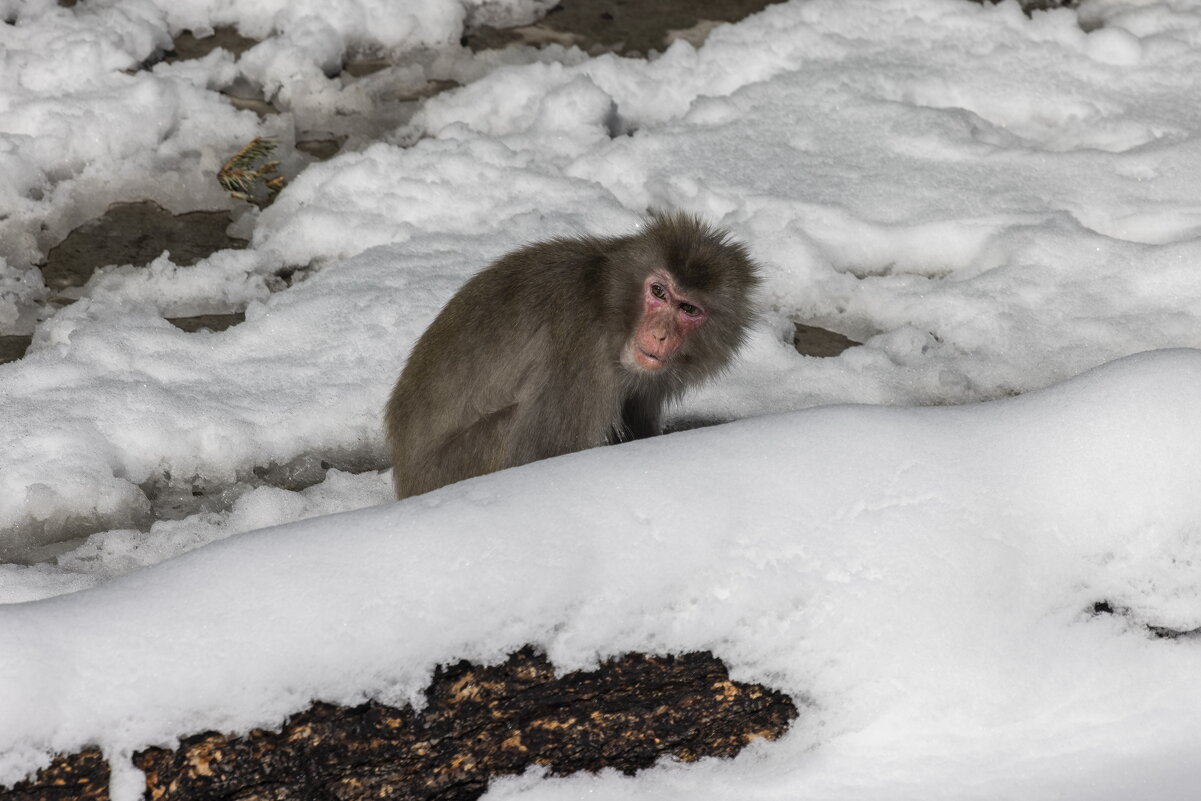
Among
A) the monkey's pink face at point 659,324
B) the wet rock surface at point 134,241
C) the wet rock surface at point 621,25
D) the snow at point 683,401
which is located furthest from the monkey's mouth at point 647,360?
the wet rock surface at point 621,25

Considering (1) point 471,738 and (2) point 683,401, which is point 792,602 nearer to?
(1) point 471,738

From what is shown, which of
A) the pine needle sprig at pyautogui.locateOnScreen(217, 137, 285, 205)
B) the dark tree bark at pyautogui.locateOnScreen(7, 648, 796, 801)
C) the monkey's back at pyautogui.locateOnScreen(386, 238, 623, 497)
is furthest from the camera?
the pine needle sprig at pyautogui.locateOnScreen(217, 137, 285, 205)

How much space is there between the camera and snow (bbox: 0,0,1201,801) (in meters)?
2.30

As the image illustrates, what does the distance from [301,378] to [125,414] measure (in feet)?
1.74

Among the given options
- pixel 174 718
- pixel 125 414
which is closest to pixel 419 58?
pixel 125 414

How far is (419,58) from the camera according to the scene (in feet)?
18.8

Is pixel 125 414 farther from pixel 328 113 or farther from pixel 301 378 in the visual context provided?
pixel 328 113

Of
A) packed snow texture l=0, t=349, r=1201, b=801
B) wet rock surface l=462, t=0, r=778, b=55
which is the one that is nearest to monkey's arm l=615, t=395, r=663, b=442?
packed snow texture l=0, t=349, r=1201, b=801

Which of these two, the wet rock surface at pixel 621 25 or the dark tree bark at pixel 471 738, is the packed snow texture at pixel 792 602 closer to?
the dark tree bark at pixel 471 738

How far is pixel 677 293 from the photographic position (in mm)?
3199

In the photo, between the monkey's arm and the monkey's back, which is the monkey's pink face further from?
the monkey's arm

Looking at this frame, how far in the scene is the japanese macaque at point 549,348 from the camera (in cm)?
315

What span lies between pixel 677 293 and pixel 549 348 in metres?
0.36

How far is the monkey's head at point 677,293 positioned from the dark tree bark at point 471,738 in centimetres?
104
